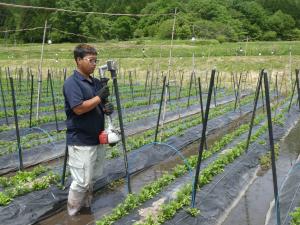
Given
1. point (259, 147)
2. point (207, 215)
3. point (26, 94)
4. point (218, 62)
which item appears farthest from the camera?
point (218, 62)

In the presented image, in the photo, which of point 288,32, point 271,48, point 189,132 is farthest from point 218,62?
point 288,32

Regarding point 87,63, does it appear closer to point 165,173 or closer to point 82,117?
point 82,117

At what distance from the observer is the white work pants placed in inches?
229

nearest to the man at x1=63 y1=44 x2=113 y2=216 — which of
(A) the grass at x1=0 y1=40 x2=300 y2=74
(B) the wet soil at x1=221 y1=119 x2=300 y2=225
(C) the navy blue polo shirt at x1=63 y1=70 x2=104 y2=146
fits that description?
(C) the navy blue polo shirt at x1=63 y1=70 x2=104 y2=146

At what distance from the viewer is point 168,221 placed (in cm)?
575

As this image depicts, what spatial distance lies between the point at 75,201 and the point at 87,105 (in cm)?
154

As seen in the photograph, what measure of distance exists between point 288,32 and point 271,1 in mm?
29872

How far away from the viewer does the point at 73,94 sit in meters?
5.46

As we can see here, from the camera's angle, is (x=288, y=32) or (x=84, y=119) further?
(x=288, y=32)

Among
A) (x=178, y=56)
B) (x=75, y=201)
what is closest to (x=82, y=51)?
(x=75, y=201)

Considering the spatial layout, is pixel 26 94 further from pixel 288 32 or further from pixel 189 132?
pixel 288 32

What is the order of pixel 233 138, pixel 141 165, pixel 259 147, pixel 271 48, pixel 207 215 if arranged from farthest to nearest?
pixel 271 48
pixel 233 138
pixel 259 147
pixel 141 165
pixel 207 215

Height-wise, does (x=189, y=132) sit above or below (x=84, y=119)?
below

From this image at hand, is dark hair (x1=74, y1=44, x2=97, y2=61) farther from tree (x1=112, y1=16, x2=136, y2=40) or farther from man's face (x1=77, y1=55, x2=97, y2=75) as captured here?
tree (x1=112, y1=16, x2=136, y2=40)
